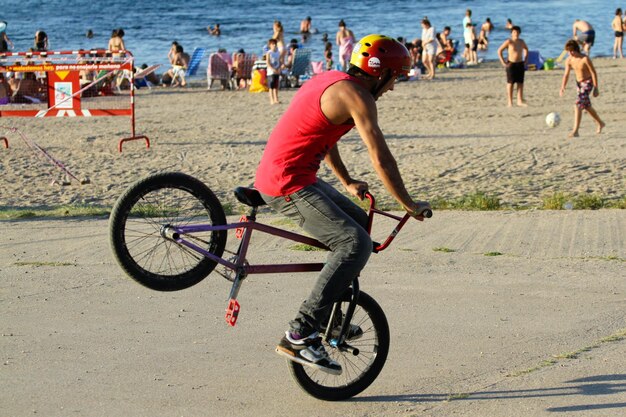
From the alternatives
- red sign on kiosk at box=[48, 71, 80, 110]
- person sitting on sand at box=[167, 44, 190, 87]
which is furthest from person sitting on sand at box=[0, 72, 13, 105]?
person sitting on sand at box=[167, 44, 190, 87]

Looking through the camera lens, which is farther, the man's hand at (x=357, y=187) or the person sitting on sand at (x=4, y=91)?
the person sitting on sand at (x=4, y=91)

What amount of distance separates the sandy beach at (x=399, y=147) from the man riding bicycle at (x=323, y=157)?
23.7ft

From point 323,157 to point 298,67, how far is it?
72.1 feet

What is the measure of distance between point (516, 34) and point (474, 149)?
640 cm

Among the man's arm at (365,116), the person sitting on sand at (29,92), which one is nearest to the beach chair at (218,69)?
the person sitting on sand at (29,92)

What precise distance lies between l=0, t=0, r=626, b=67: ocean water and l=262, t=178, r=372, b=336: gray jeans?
111ft

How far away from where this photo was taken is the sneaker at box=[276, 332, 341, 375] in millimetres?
5355

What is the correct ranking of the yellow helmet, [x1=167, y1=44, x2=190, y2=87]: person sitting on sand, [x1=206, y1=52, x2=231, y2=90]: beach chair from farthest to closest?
[x1=167, y1=44, x2=190, y2=87]: person sitting on sand → [x1=206, y1=52, x2=231, y2=90]: beach chair → the yellow helmet

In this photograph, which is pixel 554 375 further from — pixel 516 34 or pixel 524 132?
pixel 516 34

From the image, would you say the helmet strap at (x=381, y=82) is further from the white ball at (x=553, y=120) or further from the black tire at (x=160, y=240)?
the white ball at (x=553, y=120)

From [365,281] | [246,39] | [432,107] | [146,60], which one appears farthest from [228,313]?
[246,39]

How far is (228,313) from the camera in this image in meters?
5.41

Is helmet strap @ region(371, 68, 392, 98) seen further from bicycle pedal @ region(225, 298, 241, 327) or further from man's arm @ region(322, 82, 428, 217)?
bicycle pedal @ region(225, 298, 241, 327)

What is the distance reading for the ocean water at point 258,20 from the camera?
50156 mm
